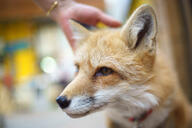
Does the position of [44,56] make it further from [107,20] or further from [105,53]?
[105,53]

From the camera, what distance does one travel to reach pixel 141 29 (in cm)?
192

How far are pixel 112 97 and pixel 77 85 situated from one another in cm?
35

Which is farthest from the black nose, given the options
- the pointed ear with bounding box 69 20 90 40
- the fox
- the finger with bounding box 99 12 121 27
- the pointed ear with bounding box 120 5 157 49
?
the finger with bounding box 99 12 121 27

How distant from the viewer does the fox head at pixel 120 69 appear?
1752 mm

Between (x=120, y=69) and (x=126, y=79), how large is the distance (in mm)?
117

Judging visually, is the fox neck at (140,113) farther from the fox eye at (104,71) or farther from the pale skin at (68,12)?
the pale skin at (68,12)

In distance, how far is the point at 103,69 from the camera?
1861mm

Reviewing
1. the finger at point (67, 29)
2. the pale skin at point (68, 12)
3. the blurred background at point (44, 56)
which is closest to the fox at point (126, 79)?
the finger at point (67, 29)

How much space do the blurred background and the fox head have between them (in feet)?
3.70

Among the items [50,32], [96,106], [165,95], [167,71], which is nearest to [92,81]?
[96,106]

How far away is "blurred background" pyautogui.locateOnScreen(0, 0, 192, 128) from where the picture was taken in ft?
11.2

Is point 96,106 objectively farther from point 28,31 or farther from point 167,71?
point 28,31

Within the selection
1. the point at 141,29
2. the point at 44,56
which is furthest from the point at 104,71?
the point at 44,56

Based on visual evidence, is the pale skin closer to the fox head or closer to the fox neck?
the fox head
